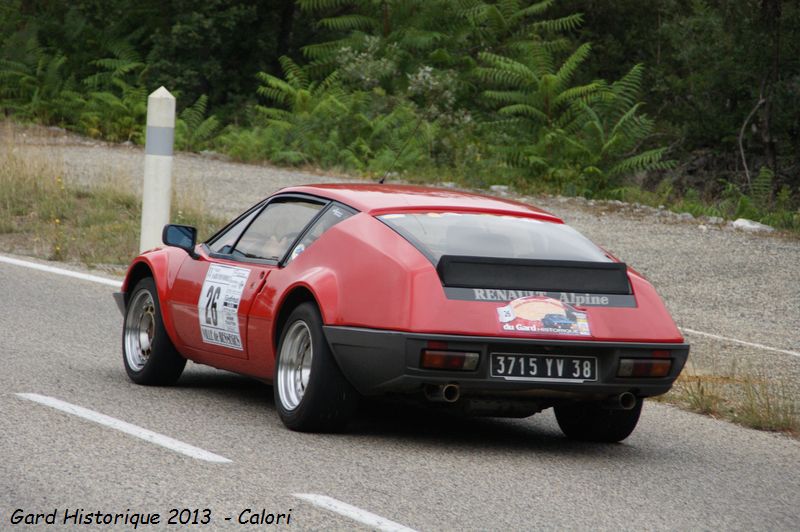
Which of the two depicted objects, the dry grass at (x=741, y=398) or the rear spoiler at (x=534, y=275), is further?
the dry grass at (x=741, y=398)

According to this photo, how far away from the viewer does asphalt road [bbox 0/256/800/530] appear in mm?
5055

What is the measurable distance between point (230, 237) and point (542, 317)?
2.35 metres

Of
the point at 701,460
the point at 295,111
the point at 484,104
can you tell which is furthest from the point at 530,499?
the point at 484,104

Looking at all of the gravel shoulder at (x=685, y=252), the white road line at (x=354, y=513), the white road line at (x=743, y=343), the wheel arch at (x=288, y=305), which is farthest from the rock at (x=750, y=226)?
the white road line at (x=354, y=513)

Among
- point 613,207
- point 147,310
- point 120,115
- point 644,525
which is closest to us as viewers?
point 644,525

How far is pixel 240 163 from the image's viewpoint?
73.4 ft

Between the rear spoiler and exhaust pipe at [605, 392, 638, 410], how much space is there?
0.50 m

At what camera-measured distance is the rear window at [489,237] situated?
21.3 feet

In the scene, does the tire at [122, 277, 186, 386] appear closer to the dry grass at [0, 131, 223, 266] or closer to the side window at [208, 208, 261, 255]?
the side window at [208, 208, 261, 255]

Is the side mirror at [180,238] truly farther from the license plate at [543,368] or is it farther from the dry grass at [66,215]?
the dry grass at [66,215]

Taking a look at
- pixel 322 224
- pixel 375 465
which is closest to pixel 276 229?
pixel 322 224

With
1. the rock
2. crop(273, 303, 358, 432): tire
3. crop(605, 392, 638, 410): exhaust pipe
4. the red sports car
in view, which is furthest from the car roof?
the rock

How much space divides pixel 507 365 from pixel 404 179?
1424cm

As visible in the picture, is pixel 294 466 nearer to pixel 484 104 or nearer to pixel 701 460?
pixel 701 460
